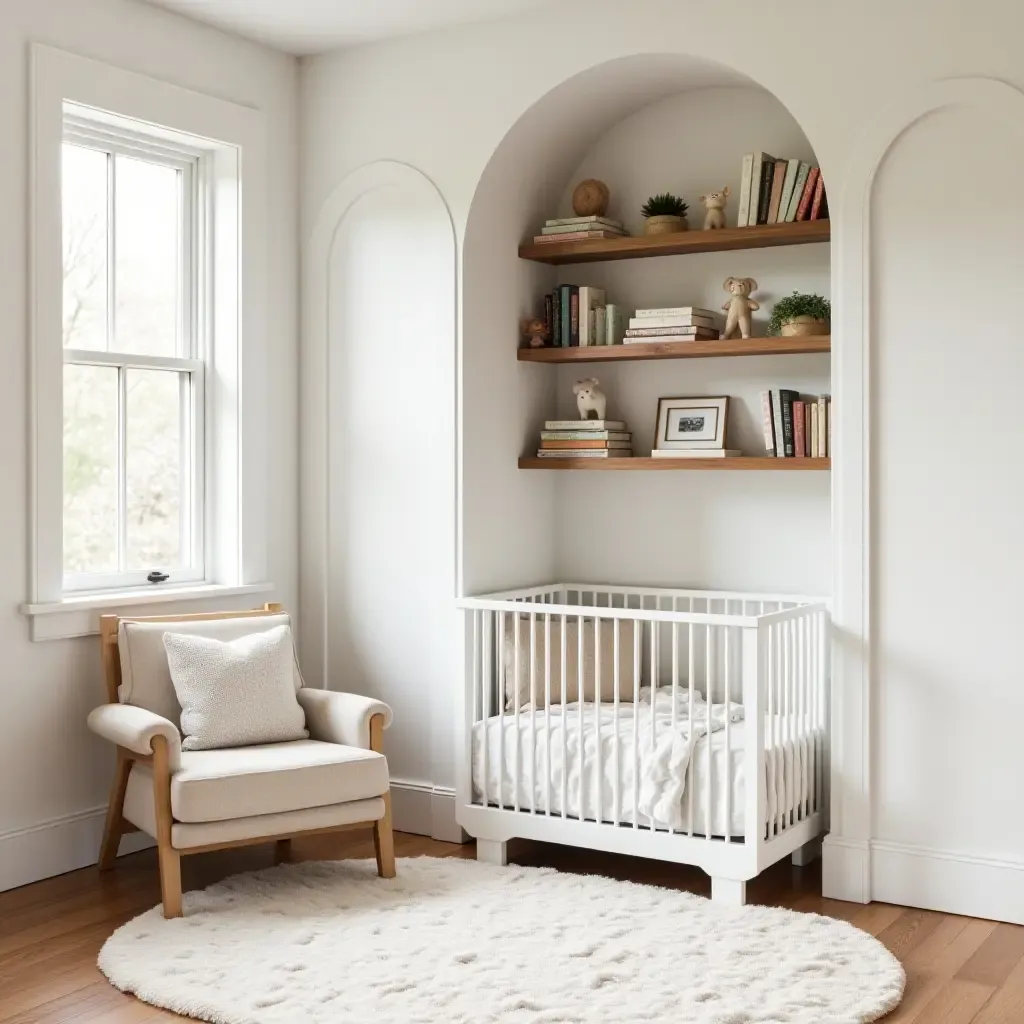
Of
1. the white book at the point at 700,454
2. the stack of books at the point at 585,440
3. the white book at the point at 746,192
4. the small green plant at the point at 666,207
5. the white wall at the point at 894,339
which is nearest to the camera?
the white wall at the point at 894,339

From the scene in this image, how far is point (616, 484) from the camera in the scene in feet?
15.1

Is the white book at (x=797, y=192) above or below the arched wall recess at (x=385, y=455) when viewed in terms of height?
above

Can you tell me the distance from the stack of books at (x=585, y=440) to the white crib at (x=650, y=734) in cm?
48

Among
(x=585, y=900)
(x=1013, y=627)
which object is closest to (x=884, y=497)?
(x=1013, y=627)

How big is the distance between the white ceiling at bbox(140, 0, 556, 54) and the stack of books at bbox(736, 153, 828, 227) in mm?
825

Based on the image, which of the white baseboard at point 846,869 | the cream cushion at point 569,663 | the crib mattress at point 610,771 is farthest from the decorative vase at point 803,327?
the white baseboard at point 846,869

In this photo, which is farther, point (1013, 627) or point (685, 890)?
point (685, 890)

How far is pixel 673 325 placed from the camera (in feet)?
13.6

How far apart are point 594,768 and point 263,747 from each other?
95 cm

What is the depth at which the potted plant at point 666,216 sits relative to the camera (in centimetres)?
423

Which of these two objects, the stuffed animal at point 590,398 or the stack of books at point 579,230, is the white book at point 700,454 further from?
the stack of books at point 579,230

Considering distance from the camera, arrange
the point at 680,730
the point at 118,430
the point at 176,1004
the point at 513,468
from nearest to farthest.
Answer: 1. the point at 176,1004
2. the point at 680,730
3. the point at 118,430
4. the point at 513,468

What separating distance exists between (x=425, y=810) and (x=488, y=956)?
1.25 meters

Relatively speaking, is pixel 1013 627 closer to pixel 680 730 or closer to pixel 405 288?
pixel 680 730
